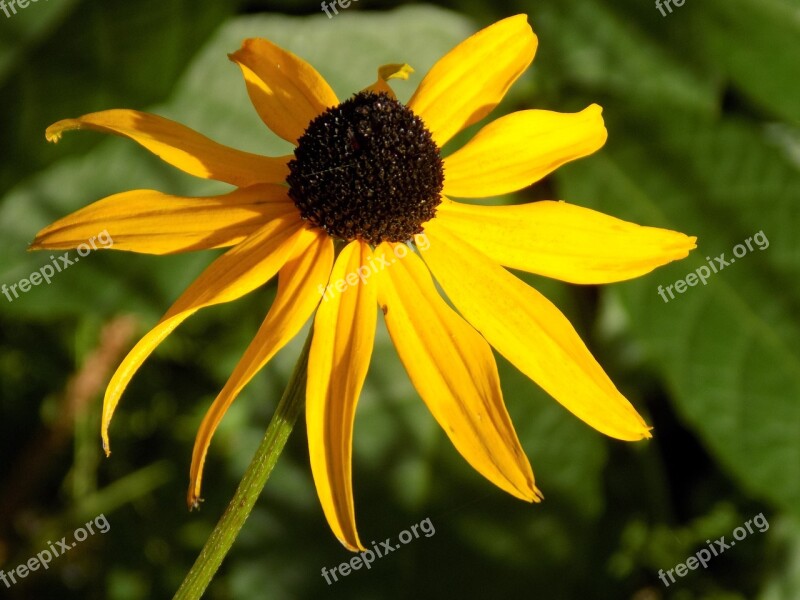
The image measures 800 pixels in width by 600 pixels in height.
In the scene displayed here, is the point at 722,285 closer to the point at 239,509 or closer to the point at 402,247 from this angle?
the point at 402,247

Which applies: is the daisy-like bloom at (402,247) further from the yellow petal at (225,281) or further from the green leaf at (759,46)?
the green leaf at (759,46)

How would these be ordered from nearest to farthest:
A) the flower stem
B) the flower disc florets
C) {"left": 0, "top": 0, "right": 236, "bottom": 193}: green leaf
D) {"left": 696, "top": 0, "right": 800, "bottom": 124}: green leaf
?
the flower stem
the flower disc florets
{"left": 0, "top": 0, "right": 236, "bottom": 193}: green leaf
{"left": 696, "top": 0, "right": 800, "bottom": 124}: green leaf

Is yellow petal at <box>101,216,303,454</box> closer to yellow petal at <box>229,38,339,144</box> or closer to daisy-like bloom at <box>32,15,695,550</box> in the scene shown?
daisy-like bloom at <box>32,15,695,550</box>

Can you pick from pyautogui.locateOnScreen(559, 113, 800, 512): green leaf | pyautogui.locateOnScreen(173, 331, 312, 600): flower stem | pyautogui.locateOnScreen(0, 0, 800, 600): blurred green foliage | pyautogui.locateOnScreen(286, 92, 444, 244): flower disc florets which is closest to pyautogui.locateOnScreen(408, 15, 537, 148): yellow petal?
pyautogui.locateOnScreen(286, 92, 444, 244): flower disc florets

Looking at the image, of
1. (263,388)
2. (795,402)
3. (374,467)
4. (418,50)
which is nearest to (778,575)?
(795,402)

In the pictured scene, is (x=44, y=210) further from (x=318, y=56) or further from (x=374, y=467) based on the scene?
(x=374, y=467)

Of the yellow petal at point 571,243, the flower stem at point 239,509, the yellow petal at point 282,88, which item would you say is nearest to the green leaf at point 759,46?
the yellow petal at point 571,243

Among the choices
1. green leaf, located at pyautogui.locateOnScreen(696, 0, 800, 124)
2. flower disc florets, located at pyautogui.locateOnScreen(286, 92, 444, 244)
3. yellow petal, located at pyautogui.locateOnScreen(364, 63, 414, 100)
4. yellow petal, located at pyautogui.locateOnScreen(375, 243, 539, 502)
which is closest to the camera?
yellow petal, located at pyautogui.locateOnScreen(375, 243, 539, 502)

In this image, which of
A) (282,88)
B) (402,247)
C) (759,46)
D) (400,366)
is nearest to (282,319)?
(402,247)
